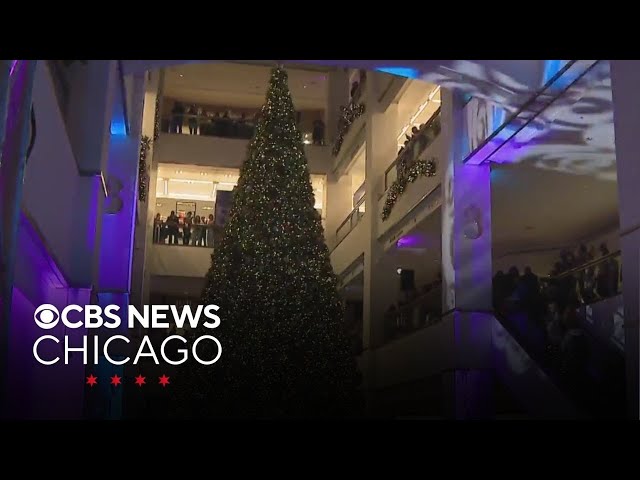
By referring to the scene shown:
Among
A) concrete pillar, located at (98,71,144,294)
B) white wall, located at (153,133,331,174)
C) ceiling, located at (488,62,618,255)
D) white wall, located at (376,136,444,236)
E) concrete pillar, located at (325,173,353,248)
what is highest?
white wall, located at (153,133,331,174)

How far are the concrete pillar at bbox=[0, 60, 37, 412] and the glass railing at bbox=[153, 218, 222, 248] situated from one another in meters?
14.0

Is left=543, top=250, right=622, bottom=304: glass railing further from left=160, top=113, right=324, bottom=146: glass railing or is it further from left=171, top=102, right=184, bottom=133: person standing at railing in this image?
left=171, top=102, right=184, bottom=133: person standing at railing

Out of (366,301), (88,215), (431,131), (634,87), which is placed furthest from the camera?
(366,301)

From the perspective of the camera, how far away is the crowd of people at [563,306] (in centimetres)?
975

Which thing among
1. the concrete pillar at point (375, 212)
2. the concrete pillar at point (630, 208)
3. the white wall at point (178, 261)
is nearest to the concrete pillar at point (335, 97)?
the concrete pillar at point (375, 212)

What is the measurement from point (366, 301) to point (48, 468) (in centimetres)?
1200

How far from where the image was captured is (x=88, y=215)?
9.23 metres

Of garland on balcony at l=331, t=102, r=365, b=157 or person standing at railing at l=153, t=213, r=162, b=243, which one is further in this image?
person standing at railing at l=153, t=213, r=162, b=243

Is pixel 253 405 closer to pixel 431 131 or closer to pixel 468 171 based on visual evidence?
pixel 468 171

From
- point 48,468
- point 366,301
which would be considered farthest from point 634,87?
point 366,301

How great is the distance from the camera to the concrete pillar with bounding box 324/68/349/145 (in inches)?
885

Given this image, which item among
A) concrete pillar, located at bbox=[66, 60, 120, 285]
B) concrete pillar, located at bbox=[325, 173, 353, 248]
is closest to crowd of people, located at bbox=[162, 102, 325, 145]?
concrete pillar, located at bbox=[325, 173, 353, 248]

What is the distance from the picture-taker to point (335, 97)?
74.3 feet

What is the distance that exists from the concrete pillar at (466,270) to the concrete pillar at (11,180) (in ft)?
23.3
